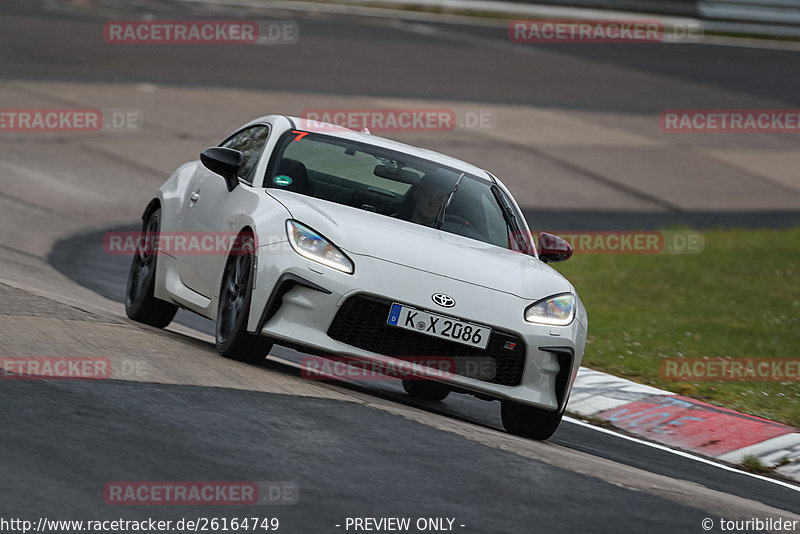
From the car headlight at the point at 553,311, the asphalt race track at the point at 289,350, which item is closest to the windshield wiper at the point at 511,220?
the car headlight at the point at 553,311

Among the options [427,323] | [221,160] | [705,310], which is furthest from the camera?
[705,310]

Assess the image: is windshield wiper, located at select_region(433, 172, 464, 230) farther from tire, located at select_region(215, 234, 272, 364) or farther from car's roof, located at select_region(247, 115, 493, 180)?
tire, located at select_region(215, 234, 272, 364)

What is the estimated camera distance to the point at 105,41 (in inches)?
944

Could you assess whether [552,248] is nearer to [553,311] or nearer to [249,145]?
[553,311]

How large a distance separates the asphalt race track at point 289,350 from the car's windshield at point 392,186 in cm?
103

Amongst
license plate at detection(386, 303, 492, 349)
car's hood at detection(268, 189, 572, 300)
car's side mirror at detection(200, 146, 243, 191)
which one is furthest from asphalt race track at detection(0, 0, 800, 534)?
car's side mirror at detection(200, 146, 243, 191)

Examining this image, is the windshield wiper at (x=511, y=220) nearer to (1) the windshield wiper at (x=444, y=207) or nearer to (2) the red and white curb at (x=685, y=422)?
(1) the windshield wiper at (x=444, y=207)

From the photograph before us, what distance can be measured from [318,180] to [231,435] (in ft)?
8.42

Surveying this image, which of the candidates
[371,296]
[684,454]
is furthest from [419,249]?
[684,454]

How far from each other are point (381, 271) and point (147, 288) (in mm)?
2435

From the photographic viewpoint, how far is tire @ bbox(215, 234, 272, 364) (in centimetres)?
714

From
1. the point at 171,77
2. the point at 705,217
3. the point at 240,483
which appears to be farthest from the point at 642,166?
the point at 240,483

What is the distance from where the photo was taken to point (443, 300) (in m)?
6.91

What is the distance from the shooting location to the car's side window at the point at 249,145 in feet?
27.0
